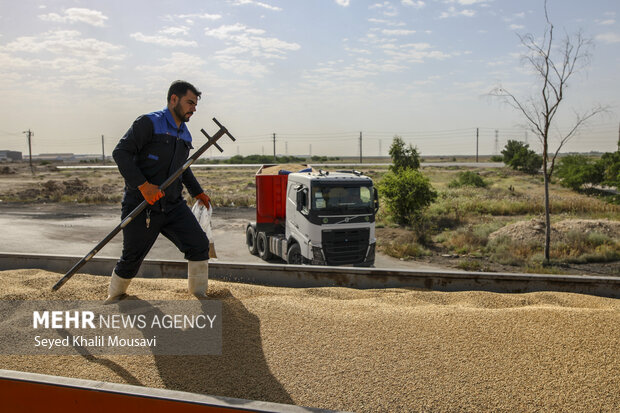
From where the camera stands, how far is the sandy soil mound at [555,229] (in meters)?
13.4

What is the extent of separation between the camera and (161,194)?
12.6 feet

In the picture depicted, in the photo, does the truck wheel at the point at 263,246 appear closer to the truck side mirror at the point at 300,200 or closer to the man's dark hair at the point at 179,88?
the truck side mirror at the point at 300,200

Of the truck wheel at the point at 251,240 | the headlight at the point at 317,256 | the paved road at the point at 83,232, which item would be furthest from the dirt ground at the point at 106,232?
the headlight at the point at 317,256

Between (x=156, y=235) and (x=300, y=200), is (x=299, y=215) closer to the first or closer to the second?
(x=300, y=200)

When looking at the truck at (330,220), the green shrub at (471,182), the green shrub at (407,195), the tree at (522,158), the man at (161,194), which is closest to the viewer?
the man at (161,194)

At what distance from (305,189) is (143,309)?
18.8 ft

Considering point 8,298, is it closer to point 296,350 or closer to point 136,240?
point 136,240

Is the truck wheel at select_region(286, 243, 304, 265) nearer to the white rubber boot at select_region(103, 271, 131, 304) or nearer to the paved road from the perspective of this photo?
the paved road

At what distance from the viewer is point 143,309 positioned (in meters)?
3.88

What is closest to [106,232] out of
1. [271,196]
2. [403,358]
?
[271,196]

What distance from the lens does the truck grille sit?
909 centimetres

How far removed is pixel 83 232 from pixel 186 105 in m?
13.4

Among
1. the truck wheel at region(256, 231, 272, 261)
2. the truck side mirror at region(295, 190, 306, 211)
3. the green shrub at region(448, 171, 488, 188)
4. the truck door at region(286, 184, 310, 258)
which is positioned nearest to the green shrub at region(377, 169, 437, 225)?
the truck wheel at region(256, 231, 272, 261)

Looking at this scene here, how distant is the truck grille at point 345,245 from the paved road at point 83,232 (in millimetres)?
1910
